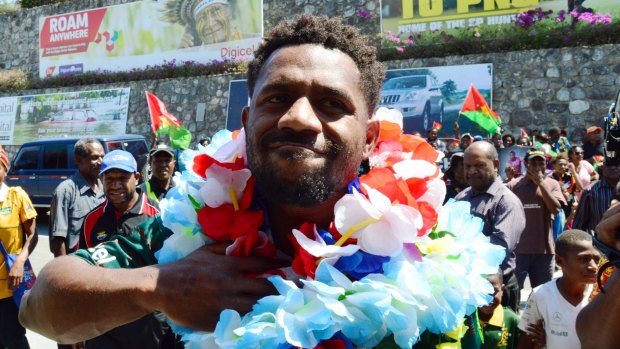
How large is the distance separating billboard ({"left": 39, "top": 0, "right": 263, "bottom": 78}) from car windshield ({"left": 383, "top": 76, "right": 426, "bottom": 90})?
13.8ft

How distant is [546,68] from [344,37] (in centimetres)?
1187

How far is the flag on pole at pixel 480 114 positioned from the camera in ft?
33.9

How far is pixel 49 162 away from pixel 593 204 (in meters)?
10.5

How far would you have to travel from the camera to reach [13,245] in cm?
462

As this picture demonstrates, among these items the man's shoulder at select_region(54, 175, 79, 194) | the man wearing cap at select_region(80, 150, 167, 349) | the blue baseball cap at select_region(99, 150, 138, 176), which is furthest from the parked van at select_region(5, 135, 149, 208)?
the man wearing cap at select_region(80, 150, 167, 349)

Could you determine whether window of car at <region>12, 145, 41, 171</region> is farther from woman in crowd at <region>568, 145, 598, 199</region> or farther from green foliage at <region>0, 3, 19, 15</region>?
green foliage at <region>0, 3, 19, 15</region>

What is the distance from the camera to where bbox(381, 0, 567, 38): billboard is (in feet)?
43.0

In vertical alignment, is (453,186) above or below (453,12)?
below

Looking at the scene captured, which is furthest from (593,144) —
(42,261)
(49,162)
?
(49,162)

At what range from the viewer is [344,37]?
168 cm

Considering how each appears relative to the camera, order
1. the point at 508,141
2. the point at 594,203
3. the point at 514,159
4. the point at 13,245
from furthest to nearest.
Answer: the point at 508,141 → the point at 514,159 → the point at 594,203 → the point at 13,245

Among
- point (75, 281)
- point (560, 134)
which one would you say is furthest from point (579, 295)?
point (560, 134)

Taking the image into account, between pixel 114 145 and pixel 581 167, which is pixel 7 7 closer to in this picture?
pixel 114 145

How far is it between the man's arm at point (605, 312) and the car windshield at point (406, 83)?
1164cm
